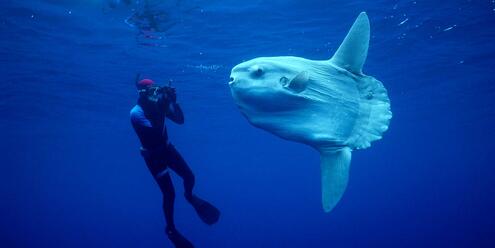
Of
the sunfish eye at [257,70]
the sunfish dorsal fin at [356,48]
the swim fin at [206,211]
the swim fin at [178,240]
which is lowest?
the swim fin at [178,240]

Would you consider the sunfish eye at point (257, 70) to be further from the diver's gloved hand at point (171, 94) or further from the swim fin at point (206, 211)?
the swim fin at point (206, 211)

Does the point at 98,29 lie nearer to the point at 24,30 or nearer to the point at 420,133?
the point at 24,30

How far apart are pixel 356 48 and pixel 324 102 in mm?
725

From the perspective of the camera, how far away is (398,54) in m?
17.0

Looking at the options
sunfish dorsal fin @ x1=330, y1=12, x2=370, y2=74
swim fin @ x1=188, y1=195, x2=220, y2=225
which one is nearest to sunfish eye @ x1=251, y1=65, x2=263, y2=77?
sunfish dorsal fin @ x1=330, y1=12, x2=370, y2=74

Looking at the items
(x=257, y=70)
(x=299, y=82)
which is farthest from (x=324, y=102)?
(x=257, y=70)

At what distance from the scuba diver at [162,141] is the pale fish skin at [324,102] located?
9.38ft

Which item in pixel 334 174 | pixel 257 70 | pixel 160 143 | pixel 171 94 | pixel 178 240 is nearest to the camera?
pixel 257 70

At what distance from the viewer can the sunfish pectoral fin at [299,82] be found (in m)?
2.85

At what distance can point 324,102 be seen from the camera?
3.12m

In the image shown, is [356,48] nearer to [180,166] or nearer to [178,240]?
[180,166]

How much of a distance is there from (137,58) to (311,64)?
13.6 metres

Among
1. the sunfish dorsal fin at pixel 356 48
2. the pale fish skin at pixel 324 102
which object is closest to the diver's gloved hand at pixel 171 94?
the pale fish skin at pixel 324 102

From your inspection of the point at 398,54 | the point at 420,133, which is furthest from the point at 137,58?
the point at 420,133
